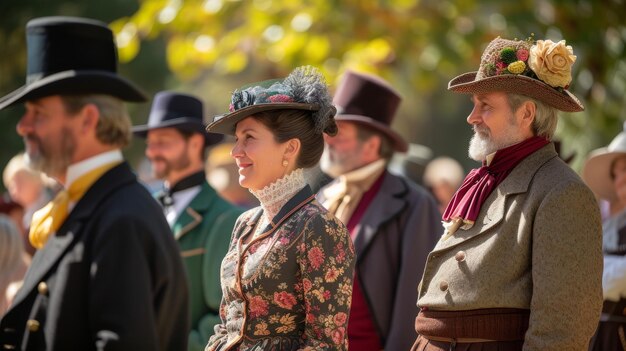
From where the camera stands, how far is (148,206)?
14.2ft

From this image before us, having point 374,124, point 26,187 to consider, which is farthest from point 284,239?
point 26,187

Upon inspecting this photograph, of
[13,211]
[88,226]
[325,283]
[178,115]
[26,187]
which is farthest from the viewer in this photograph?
[26,187]

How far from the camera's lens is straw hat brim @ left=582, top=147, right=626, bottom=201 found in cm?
660

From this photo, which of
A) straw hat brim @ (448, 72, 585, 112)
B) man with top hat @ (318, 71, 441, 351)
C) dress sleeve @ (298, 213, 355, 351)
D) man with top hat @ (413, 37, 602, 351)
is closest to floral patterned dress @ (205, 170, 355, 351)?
dress sleeve @ (298, 213, 355, 351)

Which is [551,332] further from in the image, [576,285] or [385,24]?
[385,24]

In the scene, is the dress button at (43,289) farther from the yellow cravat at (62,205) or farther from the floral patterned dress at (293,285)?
the floral patterned dress at (293,285)

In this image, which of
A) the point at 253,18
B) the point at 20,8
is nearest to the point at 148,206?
the point at 253,18

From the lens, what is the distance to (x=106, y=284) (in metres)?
4.02

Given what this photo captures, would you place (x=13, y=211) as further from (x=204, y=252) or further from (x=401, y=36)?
(x=401, y=36)

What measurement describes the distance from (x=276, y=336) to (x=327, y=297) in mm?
287

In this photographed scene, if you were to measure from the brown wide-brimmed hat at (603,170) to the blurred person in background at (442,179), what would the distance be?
3838 millimetres

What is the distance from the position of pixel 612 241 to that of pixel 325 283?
2683 mm

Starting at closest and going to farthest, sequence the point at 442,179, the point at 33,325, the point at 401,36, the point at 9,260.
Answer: the point at 33,325, the point at 9,260, the point at 442,179, the point at 401,36

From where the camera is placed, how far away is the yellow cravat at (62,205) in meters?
4.39
